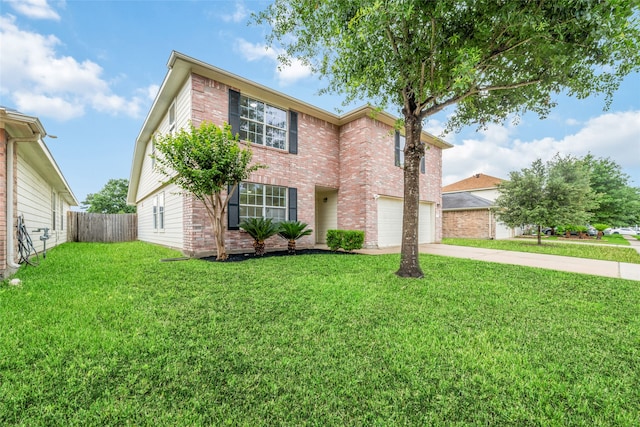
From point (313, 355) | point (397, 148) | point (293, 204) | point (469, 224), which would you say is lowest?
point (313, 355)

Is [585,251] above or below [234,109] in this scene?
below

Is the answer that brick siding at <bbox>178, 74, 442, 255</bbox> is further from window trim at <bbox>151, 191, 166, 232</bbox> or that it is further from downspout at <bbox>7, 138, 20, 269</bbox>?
downspout at <bbox>7, 138, 20, 269</bbox>

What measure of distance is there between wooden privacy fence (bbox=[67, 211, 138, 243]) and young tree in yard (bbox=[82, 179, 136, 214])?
20.8m

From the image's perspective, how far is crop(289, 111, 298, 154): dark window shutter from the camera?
9516mm

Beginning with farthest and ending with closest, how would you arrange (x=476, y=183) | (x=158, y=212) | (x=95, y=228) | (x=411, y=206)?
(x=476, y=183)
(x=95, y=228)
(x=158, y=212)
(x=411, y=206)

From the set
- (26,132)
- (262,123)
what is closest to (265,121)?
(262,123)

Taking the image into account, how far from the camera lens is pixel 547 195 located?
40.8 ft

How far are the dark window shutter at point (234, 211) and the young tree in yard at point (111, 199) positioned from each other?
32298mm

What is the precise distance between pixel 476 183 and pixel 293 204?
897 inches

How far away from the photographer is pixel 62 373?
194 cm

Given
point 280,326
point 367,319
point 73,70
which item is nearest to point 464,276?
point 367,319

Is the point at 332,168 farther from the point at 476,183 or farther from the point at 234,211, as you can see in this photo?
the point at 476,183

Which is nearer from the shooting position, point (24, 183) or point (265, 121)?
point (24, 183)

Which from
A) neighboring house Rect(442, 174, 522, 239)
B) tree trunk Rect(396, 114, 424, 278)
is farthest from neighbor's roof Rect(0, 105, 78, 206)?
neighboring house Rect(442, 174, 522, 239)
